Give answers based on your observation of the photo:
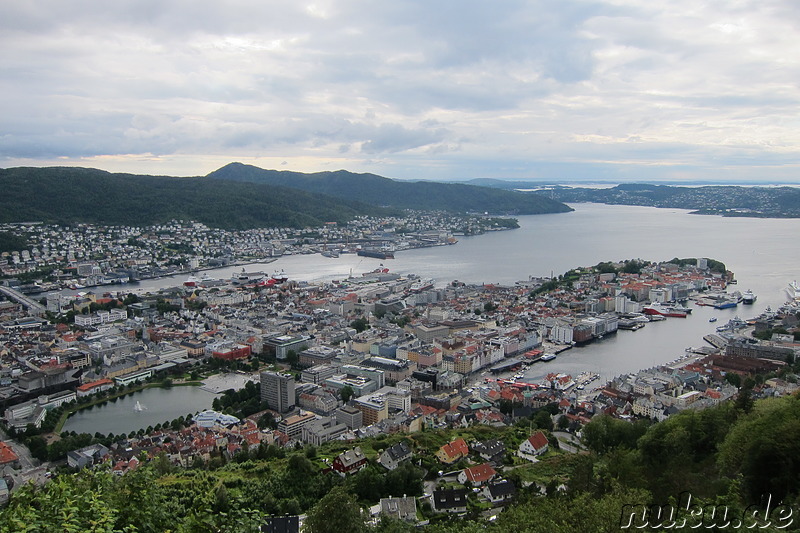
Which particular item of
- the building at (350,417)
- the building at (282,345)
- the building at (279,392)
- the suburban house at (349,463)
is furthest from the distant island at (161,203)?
the suburban house at (349,463)

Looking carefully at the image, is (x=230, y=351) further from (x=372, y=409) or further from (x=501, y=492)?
(x=501, y=492)

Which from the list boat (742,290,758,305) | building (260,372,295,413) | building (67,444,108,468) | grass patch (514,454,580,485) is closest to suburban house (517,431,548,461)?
grass patch (514,454,580,485)

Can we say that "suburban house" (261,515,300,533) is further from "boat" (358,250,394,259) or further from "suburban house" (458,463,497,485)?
"boat" (358,250,394,259)

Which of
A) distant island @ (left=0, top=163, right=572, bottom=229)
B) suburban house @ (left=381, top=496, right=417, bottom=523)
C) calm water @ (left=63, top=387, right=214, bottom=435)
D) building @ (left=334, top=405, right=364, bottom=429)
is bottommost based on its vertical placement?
calm water @ (left=63, top=387, right=214, bottom=435)

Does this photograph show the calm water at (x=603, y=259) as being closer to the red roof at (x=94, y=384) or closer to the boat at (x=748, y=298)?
the boat at (x=748, y=298)

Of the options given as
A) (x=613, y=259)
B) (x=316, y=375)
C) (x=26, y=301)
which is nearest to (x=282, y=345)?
(x=316, y=375)

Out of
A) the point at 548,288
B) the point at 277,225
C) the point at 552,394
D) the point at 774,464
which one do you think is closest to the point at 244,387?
the point at 552,394

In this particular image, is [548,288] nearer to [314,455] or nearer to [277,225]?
[314,455]
